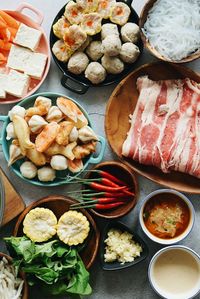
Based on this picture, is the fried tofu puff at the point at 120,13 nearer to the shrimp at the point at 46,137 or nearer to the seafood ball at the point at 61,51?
the seafood ball at the point at 61,51

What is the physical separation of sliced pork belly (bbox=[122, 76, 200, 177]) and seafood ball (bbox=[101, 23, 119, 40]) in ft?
0.65

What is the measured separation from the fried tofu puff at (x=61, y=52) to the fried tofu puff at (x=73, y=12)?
92mm

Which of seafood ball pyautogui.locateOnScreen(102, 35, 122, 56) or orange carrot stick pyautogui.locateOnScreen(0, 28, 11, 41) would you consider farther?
orange carrot stick pyautogui.locateOnScreen(0, 28, 11, 41)

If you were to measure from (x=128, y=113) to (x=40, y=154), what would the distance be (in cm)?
37

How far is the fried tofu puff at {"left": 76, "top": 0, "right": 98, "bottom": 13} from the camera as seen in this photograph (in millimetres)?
2344

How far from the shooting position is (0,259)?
7.54 ft

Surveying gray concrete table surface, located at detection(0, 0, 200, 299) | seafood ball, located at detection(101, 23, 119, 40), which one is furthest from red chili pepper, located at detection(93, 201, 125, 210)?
seafood ball, located at detection(101, 23, 119, 40)

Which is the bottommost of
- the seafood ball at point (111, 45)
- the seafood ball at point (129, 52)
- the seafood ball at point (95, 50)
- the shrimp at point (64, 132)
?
the shrimp at point (64, 132)

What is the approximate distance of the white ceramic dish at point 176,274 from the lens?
2311mm

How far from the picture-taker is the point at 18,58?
240cm

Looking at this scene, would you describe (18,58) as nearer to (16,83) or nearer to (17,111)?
(16,83)

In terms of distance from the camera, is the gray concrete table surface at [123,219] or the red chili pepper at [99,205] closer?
the red chili pepper at [99,205]

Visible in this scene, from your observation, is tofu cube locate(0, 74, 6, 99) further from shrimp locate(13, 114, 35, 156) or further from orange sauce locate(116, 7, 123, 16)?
orange sauce locate(116, 7, 123, 16)

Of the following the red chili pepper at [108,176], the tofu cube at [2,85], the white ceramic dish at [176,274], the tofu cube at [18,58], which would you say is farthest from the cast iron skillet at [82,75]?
the white ceramic dish at [176,274]
